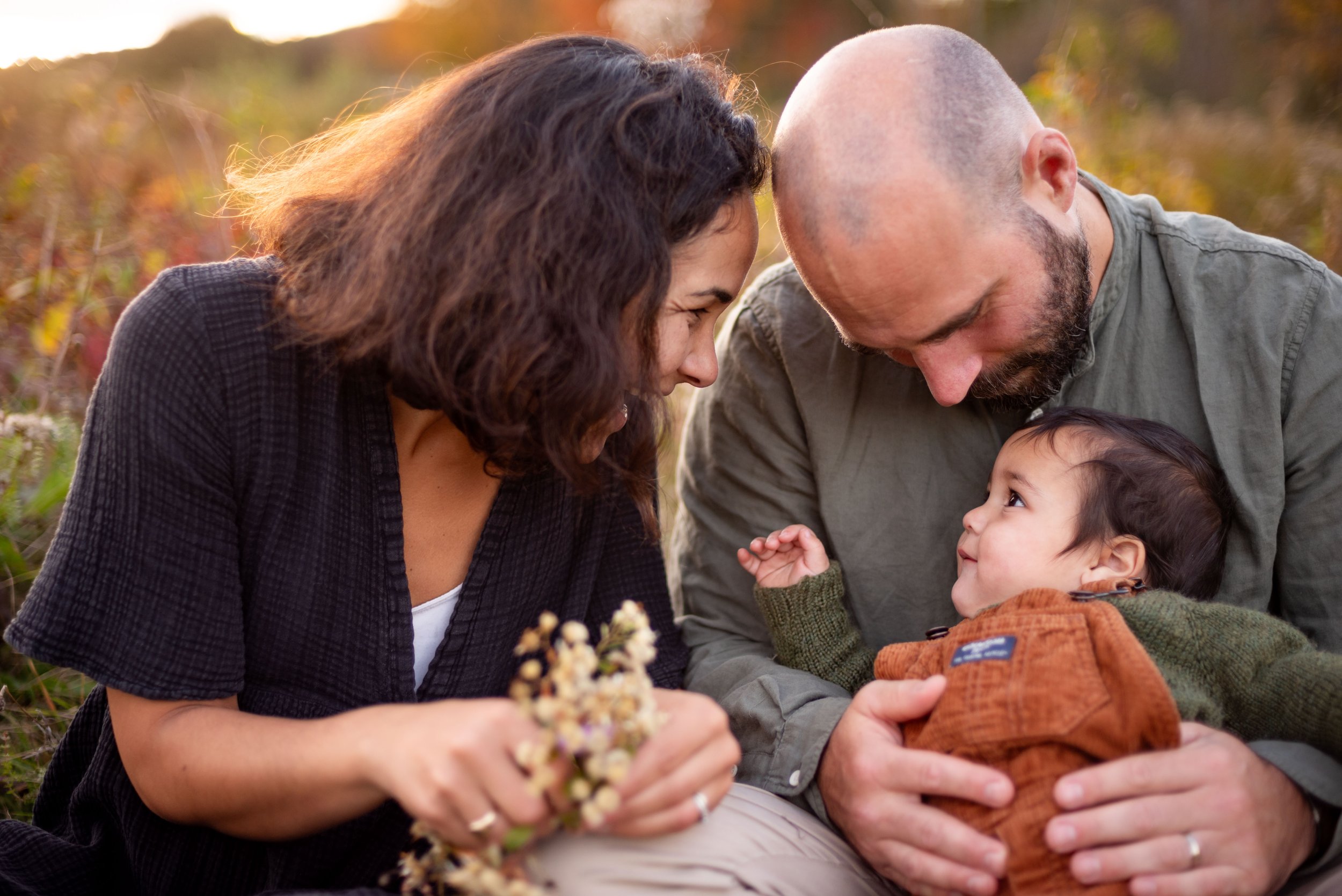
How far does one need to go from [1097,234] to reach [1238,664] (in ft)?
3.21

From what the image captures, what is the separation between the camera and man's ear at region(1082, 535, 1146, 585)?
2072 mm

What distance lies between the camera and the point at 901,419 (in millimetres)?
2463

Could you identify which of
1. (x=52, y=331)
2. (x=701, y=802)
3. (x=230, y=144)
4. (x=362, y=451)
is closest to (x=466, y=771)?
(x=701, y=802)

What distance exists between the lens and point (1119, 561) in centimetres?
210

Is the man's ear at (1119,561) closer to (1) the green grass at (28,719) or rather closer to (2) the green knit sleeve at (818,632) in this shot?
(2) the green knit sleeve at (818,632)

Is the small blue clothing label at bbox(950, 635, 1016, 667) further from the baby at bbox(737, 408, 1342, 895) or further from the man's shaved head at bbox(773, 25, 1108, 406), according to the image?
the man's shaved head at bbox(773, 25, 1108, 406)

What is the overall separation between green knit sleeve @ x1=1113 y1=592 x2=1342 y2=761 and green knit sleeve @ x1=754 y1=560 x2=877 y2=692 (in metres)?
0.63

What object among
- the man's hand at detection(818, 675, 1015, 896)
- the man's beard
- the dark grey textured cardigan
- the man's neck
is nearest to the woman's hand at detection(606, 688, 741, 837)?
the man's hand at detection(818, 675, 1015, 896)

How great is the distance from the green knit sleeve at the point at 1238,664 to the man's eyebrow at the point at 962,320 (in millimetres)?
613

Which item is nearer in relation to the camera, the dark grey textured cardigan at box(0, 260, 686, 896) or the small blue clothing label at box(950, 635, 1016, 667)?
the dark grey textured cardigan at box(0, 260, 686, 896)

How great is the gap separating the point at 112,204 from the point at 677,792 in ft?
13.3

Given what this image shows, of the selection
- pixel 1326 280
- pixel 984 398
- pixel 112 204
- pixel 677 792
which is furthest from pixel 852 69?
pixel 112 204

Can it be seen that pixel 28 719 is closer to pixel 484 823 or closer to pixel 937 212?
pixel 484 823

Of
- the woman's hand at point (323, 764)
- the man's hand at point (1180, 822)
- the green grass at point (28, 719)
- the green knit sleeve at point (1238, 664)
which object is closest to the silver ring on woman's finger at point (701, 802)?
the woman's hand at point (323, 764)
